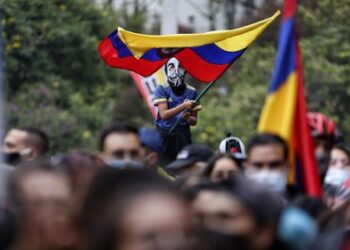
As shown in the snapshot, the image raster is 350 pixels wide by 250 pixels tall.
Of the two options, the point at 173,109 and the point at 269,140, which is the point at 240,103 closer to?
the point at 173,109

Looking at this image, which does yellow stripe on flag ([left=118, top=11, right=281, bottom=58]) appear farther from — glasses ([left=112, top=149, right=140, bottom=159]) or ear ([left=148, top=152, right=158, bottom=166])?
glasses ([left=112, top=149, right=140, bottom=159])

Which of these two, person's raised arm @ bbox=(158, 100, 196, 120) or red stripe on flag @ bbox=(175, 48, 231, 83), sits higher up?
red stripe on flag @ bbox=(175, 48, 231, 83)

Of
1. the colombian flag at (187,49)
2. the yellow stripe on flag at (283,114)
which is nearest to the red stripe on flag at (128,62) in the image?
the colombian flag at (187,49)

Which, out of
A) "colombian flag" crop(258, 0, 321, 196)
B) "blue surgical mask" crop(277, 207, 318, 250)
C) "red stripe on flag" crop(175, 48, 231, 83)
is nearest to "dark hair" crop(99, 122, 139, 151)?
"colombian flag" crop(258, 0, 321, 196)

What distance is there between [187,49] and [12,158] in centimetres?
289

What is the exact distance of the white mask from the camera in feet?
38.0

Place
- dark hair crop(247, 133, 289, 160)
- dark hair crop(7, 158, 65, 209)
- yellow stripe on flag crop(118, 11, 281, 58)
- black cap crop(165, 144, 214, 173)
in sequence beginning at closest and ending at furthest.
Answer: dark hair crop(7, 158, 65, 209)
dark hair crop(247, 133, 289, 160)
black cap crop(165, 144, 214, 173)
yellow stripe on flag crop(118, 11, 281, 58)

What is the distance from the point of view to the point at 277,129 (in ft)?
21.4

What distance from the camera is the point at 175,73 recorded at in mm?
11617

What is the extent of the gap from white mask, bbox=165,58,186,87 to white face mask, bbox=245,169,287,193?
4697 millimetres

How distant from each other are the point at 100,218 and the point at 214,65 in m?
6.89

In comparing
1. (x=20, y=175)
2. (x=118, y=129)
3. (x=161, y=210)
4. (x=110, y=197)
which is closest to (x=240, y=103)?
(x=118, y=129)

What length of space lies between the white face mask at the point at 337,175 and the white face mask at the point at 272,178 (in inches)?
104

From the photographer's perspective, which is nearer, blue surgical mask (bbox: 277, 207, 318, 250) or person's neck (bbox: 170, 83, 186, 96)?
blue surgical mask (bbox: 277, 207, 318, 250)
